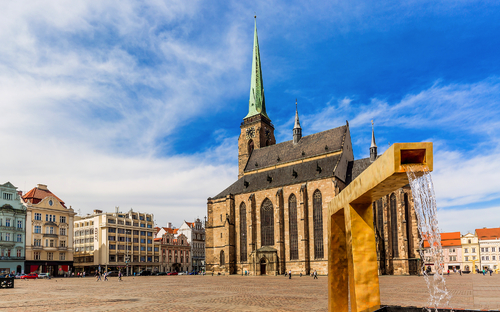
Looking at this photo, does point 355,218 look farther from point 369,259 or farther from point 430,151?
point 430,151

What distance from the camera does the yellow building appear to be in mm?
86875

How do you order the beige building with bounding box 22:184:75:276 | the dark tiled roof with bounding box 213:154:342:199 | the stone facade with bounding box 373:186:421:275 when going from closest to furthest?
the stone facade with bounding box 373:186:421:275
the dark tiled roof with bounding box 213:154:342:199
the beige building with bounding box 22:184:75:276

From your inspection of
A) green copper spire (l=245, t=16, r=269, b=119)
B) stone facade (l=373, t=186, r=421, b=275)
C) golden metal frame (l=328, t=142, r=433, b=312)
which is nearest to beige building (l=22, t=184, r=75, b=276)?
green copper spire (l=245, t=16, r=269, b=119)

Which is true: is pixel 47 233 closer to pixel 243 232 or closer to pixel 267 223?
pixel 243 232

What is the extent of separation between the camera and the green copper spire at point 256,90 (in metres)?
70.1

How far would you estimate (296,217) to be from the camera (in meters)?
52.1

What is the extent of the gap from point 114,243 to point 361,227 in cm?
7984

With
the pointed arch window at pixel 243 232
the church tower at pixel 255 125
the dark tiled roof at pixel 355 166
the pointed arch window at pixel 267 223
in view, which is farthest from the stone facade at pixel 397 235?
the church tower at pixel 255 125

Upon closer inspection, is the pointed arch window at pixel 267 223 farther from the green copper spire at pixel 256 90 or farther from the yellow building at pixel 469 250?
the yellow building at pixel 469 250

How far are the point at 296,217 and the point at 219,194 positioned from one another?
15735mm

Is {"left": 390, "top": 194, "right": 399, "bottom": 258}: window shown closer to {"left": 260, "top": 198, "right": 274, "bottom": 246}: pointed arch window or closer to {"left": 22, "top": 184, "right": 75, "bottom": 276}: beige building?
{"left": 260, "top": 198, "right": 274, "bottom": 246}: pointed arch window

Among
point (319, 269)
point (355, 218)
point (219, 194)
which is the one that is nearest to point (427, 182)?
point (355, 218)

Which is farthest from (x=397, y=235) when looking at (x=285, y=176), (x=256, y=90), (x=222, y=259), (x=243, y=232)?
(x=256, y=90)

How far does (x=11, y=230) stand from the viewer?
60094 mm
